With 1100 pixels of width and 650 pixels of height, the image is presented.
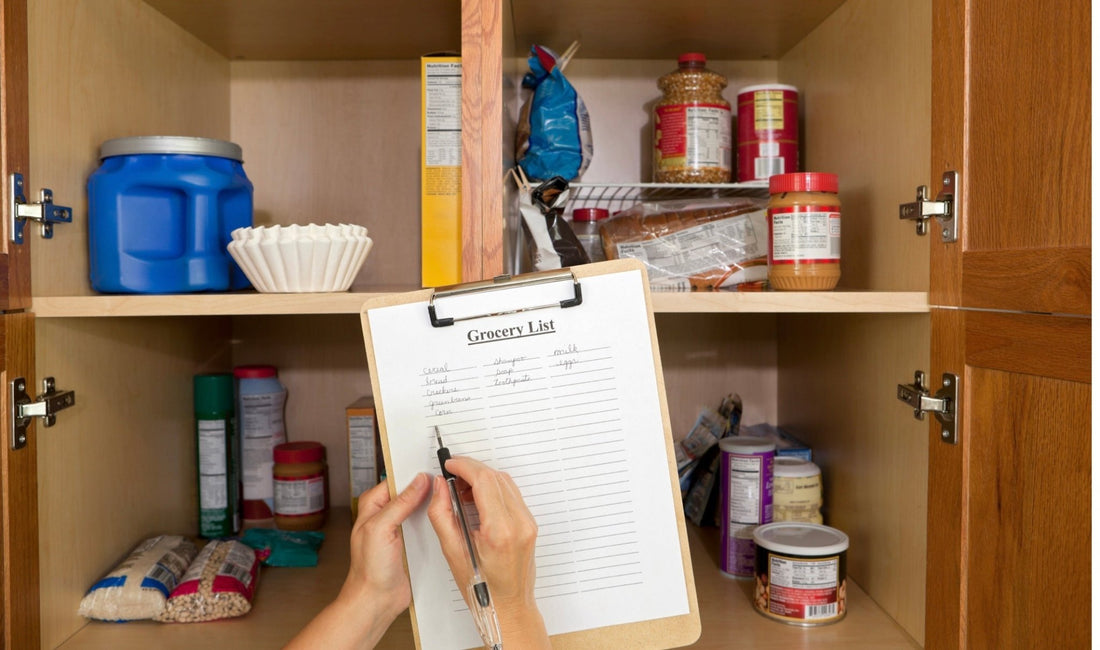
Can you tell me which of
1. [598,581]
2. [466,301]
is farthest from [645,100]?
[598,581]

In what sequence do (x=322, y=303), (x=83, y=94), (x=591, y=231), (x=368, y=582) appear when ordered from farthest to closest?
1. (x=591, y=231)
2. (x=83, y=94)
3. (x=322, y=303)
4. (x=368, y=582)

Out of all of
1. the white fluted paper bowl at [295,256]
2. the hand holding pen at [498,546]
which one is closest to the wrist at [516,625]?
the hand holding pen at [498,546]

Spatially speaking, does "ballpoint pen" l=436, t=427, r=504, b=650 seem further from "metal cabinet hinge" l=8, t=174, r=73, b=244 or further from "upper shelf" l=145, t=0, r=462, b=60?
"upper shelf" l=145, t=0, r=462, b=60

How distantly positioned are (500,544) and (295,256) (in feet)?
1.40

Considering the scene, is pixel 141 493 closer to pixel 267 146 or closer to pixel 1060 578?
pixel 267 146

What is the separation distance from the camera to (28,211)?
3.06 ft

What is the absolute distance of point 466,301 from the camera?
2.66 ft

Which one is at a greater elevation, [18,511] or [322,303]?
[322,303]

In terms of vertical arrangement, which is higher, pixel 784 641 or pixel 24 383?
pixel 24 383

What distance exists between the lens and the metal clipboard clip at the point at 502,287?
811 millimetres

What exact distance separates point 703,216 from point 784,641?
57 centimetres

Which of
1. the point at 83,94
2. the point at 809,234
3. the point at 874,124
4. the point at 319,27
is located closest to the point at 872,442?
the point at 809,234

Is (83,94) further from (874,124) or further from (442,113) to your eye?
(874,124)

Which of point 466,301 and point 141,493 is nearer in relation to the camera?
point 466,301
